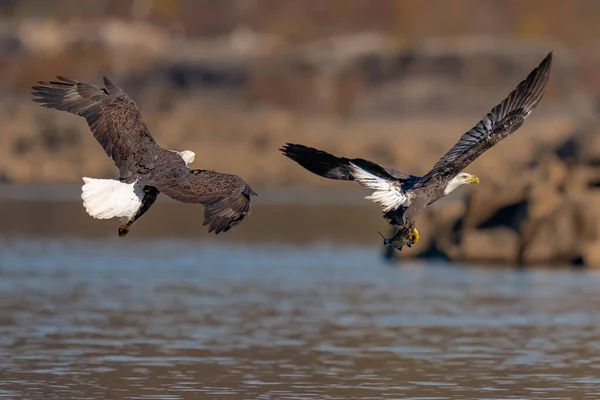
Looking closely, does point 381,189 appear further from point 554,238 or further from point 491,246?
point 491,246

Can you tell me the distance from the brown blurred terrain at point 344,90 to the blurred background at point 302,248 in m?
0.11

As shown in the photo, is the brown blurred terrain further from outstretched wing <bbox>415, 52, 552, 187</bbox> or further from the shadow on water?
outstretched wing <bbox>415, 52, 552, 187</bbox>

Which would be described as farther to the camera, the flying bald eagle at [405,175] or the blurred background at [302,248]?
the blurred background at [302,248]

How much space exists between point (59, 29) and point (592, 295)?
6935cm

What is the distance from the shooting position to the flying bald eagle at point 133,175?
46.4 feet

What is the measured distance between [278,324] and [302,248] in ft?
39.7

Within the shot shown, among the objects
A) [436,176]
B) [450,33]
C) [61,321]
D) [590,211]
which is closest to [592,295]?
[590,211]

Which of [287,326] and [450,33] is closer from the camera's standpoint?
[287,326]

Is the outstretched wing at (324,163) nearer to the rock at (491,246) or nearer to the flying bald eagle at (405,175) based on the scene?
the flying bald eagle at (405,175)

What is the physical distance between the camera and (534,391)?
1694cm

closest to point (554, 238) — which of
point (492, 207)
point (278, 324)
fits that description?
point (492, 207)

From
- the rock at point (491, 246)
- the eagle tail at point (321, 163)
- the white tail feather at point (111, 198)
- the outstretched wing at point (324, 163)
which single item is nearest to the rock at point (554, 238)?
the rock at point (491, 246)

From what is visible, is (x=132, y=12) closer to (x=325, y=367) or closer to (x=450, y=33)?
(x=450, y=33)

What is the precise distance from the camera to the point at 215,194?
14219mm
